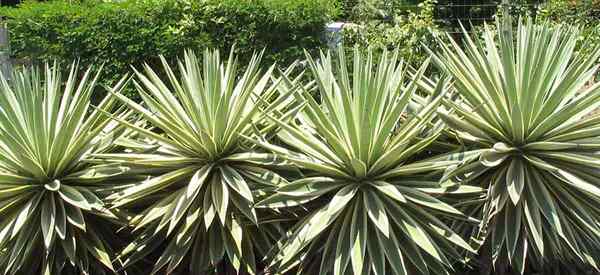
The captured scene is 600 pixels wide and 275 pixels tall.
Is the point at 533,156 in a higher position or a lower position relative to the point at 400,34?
lower

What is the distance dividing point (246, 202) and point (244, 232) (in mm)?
214

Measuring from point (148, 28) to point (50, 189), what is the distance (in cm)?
241

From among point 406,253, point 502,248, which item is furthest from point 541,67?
point 406,253

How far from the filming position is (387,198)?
12.7 feet

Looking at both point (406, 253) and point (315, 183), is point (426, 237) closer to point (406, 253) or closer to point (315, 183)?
point (406, 253)

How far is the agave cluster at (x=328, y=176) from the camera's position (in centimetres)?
385

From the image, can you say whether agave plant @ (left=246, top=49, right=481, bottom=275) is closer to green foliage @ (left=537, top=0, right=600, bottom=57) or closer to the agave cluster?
the agave cluster

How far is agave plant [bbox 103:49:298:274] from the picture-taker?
403 centimetres

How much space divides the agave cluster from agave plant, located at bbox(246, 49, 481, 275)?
0.03 ft

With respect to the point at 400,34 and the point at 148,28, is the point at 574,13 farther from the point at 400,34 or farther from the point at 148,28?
the point at 148,28

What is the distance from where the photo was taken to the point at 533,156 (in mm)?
3998

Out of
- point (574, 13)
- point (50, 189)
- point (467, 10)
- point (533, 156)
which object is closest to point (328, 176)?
point (533, 156)

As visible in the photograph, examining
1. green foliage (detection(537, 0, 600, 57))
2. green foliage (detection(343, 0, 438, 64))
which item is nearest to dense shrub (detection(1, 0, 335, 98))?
green foliage (detection(343, 0, 438, 64))

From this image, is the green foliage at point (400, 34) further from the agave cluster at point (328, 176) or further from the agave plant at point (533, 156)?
the agave plant at point (533, 156)
